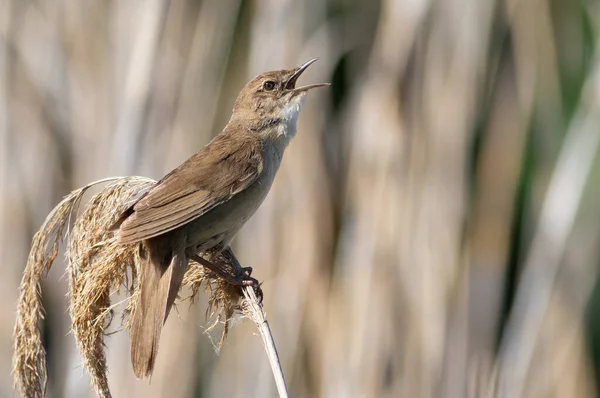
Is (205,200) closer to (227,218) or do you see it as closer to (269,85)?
(227,218)

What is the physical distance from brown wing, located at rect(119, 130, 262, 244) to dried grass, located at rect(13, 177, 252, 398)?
0.20ft

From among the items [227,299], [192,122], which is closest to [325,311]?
[192,122]

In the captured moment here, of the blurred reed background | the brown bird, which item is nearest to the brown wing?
the brown bird

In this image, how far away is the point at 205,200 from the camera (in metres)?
2.49

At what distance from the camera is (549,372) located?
12.1ft

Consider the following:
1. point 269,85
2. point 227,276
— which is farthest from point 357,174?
point 227,276

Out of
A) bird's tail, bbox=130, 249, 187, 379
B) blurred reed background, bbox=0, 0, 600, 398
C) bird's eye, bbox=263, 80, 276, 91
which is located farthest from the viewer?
blurred reed background, bbox=0, 0, 600, 398

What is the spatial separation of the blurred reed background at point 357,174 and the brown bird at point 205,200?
0.68 metres

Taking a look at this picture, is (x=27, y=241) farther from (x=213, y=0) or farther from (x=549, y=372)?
(x=549, y=372)

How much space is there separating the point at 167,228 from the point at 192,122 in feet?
4.76

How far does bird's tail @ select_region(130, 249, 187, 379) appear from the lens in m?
2.15

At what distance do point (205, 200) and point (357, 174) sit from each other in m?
1.28

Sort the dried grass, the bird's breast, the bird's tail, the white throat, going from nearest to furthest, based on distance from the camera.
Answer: the dried grass < the bird's tail < the bird's breast < the white throat

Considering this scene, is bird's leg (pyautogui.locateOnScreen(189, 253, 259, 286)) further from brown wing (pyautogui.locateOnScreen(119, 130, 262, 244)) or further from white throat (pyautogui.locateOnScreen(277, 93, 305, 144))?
white throat (pyautogui.locateOnScreen(277, 93, 305, 144))
